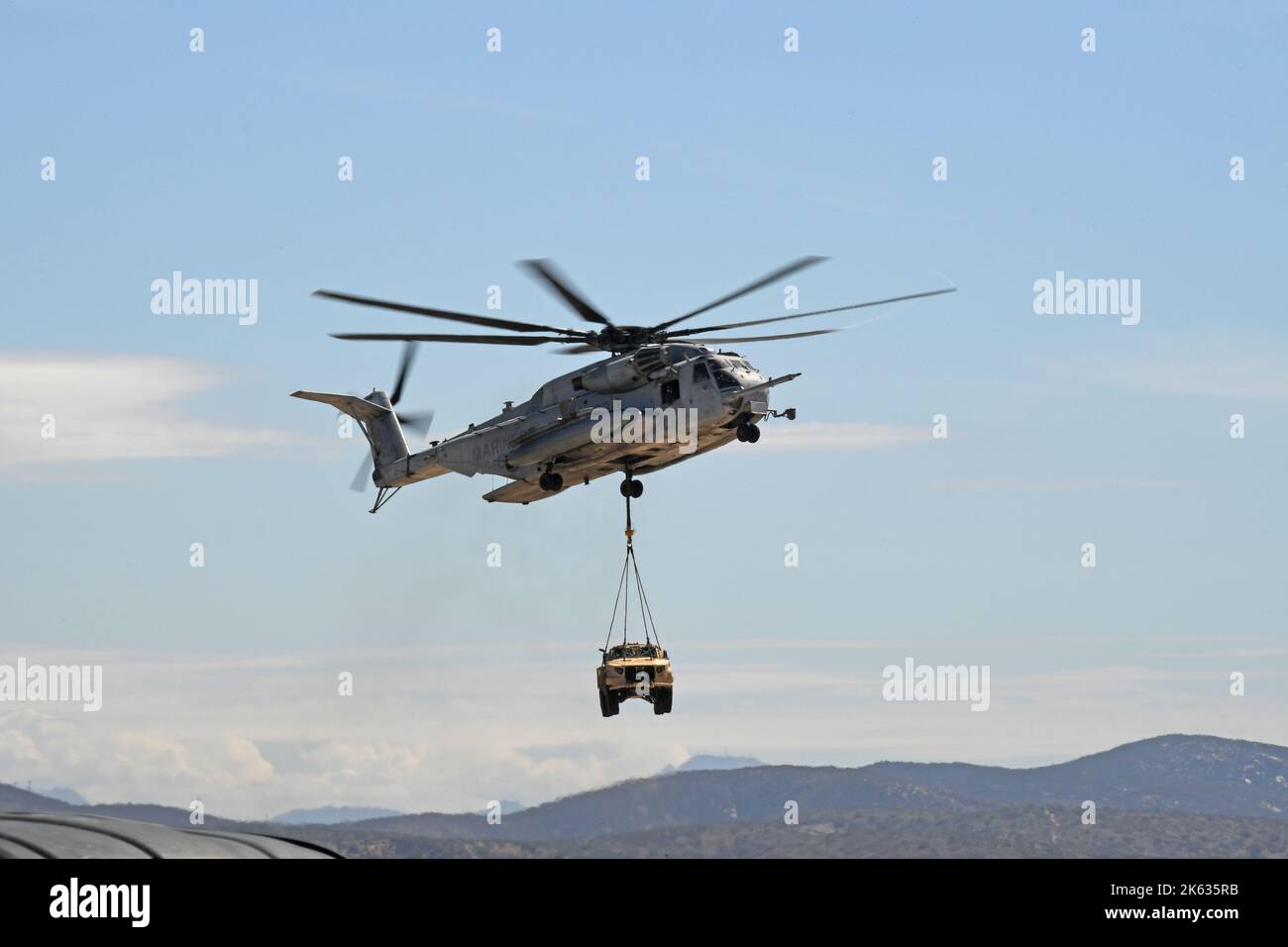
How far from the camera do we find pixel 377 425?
7150 centimetres

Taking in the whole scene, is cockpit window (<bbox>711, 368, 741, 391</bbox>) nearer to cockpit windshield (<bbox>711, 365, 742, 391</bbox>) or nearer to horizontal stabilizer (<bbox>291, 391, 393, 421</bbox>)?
cockpit windshield (<bbox>711, 365, 742, 391</bbox>)

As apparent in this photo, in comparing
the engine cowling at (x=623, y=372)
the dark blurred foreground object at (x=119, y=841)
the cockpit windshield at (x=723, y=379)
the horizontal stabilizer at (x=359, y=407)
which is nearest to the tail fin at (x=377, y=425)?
the horizontal stabilizer at (x=359, y=407)

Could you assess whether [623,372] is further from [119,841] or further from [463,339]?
[119,841]

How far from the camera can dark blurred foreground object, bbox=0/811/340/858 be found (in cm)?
2106

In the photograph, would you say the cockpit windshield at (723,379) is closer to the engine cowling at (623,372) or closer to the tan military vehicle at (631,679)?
the engine cowling at (623,372)

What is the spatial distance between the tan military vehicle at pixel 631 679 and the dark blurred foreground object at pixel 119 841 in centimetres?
3380

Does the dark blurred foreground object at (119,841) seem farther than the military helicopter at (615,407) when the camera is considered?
No

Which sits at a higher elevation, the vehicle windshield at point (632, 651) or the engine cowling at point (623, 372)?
the engine cowling at point (623, 372)

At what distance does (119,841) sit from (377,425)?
4997 centimetres

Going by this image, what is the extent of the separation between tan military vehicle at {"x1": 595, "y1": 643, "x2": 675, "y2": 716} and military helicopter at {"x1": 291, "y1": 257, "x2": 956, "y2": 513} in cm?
507

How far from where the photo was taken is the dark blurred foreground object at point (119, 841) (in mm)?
21062
